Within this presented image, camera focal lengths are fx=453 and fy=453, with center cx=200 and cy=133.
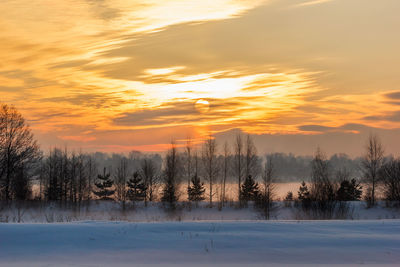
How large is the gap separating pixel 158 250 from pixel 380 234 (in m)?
6.84

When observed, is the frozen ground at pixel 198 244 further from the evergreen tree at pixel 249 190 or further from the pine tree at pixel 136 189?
the pine tree at pixel 136 189

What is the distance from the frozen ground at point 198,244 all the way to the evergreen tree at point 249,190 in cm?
4623

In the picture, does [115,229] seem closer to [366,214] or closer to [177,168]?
[366,214]

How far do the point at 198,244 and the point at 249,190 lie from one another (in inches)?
2020

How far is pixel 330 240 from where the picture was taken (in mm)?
12312

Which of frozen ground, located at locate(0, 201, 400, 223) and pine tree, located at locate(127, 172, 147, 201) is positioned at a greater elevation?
pine tree, located at locate(127, 172, 147, 201)

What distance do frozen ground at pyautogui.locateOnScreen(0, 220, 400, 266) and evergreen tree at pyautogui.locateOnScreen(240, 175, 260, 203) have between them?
46.2m

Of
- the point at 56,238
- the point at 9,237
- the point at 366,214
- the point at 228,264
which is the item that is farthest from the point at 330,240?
the point at 366,214

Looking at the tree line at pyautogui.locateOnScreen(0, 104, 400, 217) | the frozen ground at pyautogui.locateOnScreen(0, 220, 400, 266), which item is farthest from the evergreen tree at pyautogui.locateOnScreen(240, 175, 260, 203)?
the frozen ground at pyautogui.locateOnScreen(0, 220, 400, 266)

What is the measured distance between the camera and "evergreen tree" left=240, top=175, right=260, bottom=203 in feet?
199

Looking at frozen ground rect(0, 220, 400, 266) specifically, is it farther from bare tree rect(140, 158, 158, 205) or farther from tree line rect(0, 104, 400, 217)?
bare tree rect(140, 158, 158, 205)

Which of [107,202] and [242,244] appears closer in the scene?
[242,244]

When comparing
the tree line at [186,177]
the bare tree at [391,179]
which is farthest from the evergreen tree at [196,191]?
the bare tree at [391,179]

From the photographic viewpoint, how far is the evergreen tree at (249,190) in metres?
60.6
